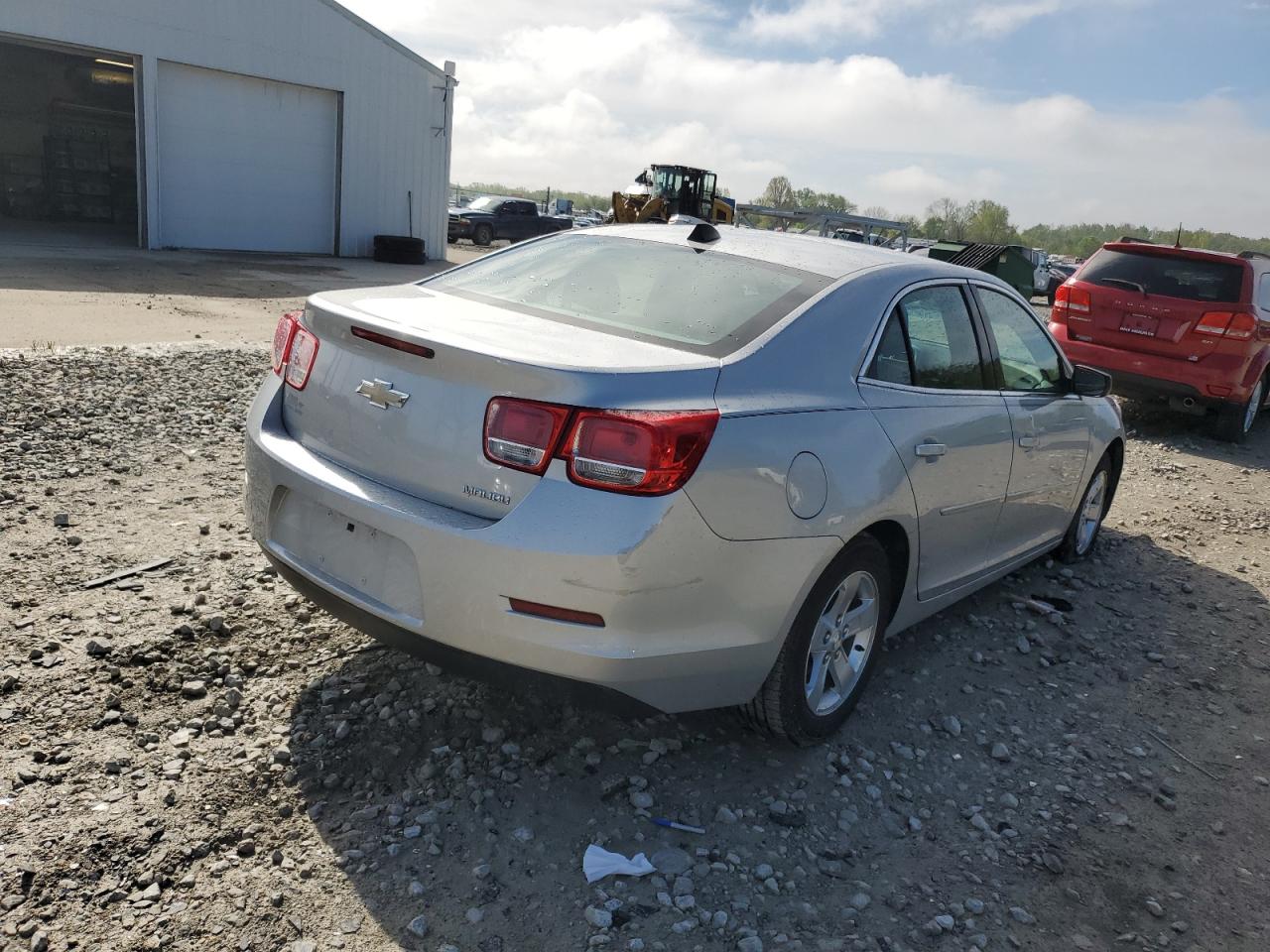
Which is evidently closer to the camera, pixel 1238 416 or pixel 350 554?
pixel 350 554

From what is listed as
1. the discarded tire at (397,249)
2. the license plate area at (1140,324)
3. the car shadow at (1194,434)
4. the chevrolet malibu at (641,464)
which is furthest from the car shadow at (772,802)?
the discarded tire at (397,249)

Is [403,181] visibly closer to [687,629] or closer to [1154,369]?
[1154,369]

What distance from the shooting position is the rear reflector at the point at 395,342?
2.75 metres

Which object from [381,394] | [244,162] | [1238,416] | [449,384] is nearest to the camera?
[449,384]

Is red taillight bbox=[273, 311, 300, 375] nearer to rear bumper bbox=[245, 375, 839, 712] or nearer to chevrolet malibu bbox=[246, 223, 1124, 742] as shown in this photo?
chevrolet malibu bbox=[246, 223, 1124, 742]

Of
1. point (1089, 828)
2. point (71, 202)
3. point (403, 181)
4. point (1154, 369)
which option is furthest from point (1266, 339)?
point (71, 202)

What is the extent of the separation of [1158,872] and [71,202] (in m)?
33.4

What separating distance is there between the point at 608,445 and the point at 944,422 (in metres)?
1.62

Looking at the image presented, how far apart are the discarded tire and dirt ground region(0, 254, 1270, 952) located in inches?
724

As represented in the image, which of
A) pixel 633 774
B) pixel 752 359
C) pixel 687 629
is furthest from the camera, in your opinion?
pixel 633 774

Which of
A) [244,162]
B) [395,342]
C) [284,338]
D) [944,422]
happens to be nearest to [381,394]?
[395,342]

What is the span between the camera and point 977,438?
12.6 feet

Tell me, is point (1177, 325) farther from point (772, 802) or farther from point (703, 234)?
point (772, 802)

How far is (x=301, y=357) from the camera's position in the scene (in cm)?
321
